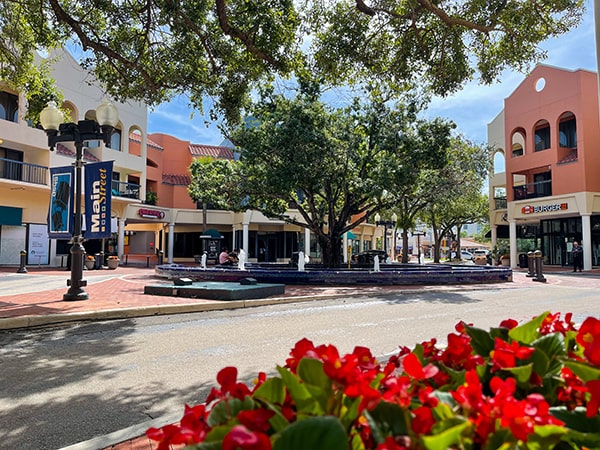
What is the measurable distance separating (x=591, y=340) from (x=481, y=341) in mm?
449

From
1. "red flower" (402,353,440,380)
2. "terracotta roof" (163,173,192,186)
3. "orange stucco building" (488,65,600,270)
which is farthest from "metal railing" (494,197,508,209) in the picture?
"red flower" (402,353,440,380)

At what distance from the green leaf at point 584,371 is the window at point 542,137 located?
35.0m

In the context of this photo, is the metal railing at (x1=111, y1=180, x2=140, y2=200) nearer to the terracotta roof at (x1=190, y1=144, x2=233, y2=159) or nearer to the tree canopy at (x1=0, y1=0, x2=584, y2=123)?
the terracotta roof at (x1=190, y1=144, x2=233, y2=159)

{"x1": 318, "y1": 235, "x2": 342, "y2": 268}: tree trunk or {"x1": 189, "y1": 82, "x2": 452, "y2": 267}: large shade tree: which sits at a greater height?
{"x1": 189, "y1": 82, "x2": 452, "y2": 267}: large shade tree

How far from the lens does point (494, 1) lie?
9.11 metres

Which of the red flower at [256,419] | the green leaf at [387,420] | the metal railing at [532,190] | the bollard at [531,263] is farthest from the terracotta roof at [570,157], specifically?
the red flower at [256,419]

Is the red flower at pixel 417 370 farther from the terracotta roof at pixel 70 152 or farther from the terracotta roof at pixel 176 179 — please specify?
the terracotta roof at pixel 176 179

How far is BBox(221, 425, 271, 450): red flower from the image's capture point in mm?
972

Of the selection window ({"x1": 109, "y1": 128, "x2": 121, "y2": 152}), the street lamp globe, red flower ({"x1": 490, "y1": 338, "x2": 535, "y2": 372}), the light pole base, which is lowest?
the light pole base

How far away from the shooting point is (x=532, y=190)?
3212 cm

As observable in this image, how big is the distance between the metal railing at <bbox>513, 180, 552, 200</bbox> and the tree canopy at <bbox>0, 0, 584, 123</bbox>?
944 inches

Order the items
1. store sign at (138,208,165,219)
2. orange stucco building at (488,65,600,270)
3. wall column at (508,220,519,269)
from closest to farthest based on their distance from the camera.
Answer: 1. orange stucco building at (488,65,600,270)
2. wall column at (508,220,519,269)
3. store sign at (138,208,165,219)

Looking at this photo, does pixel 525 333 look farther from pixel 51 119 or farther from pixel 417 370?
pixel 51 119

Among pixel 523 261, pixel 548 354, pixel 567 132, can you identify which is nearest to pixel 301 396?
pixel 548 354
